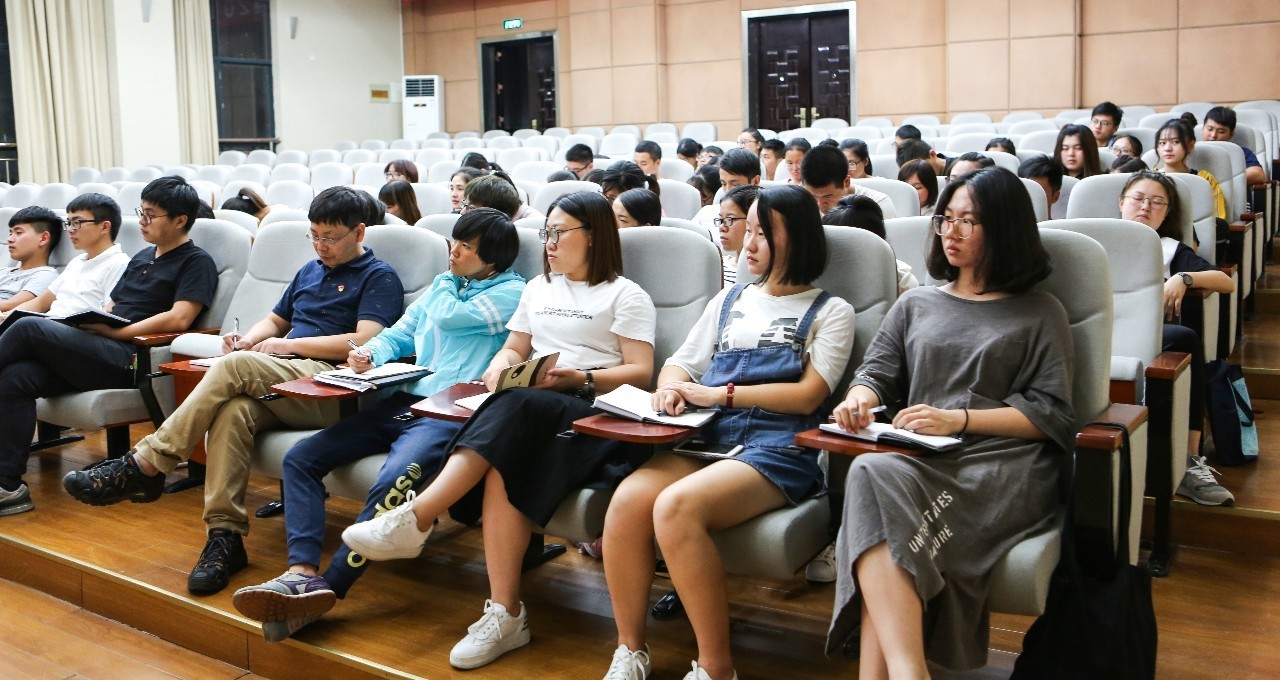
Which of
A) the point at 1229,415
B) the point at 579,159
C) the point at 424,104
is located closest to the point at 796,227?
the point at 1229,415

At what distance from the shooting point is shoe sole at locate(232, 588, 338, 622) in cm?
230

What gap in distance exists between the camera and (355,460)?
265cm

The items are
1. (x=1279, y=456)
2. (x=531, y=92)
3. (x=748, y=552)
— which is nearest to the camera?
(x=748, y=552)

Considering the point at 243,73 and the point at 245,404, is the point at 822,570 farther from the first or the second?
the point at 243,73

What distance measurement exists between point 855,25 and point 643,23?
2251mm

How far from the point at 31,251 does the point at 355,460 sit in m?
2.42

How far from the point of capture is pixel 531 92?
13203 millimetres

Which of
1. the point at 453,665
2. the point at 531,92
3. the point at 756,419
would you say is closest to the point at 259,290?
the point at 453,665

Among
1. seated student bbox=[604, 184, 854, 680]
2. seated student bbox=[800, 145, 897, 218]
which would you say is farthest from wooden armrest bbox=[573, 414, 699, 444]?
seated student bbox=[800, 145, 897, 218]

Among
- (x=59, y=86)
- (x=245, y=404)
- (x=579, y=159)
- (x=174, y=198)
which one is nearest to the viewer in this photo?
(x=245, y=404)

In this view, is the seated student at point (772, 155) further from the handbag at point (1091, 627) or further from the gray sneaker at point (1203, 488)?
the handbag at point (1091, 627)

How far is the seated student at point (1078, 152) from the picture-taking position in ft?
16.4

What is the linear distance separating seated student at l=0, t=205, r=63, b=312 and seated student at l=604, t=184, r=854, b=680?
292 centimetres

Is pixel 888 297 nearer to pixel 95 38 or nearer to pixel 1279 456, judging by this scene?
pixel 1279 456
